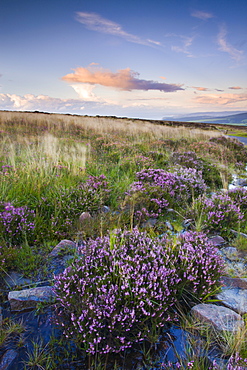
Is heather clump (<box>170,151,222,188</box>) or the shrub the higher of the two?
heather clump (<box>170,151,222,188</box>)

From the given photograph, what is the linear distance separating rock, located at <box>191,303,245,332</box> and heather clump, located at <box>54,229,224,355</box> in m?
0.20

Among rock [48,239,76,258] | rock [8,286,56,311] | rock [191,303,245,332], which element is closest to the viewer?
rock [191,303,245,332]

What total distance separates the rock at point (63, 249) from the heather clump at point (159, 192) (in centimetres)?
125

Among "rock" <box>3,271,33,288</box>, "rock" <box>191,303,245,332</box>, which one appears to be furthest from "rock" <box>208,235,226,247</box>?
"rock" <box>3,271,33,288</box>

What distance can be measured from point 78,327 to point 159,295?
0.86 metres

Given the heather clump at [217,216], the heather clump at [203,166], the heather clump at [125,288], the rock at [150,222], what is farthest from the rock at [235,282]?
the heather clump at [203,166]

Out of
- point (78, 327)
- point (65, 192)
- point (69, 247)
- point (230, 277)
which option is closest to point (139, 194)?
point (65, 192)

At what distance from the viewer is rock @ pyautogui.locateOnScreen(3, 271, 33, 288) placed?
2.98m

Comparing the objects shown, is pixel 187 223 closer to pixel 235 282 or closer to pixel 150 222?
pixel 150 222

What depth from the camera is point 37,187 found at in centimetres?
538

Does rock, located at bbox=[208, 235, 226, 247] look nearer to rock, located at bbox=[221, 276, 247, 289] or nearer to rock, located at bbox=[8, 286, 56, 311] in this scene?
rock, located at bbox=[221, 276, 247, 289]

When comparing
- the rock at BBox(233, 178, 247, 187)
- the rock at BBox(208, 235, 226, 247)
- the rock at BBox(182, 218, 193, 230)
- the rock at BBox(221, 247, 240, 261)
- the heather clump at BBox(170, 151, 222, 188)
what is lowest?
the rock at BBox(221, 247, 240, 261)

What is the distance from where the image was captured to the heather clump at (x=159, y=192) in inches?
195

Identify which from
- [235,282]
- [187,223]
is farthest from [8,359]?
[187,223]
